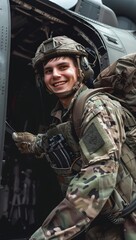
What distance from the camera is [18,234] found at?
175 inches

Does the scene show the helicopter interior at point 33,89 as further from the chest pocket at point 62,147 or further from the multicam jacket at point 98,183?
the multicam jacket at point 98,183

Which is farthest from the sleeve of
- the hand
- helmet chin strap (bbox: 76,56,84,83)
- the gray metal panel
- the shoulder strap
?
the hand

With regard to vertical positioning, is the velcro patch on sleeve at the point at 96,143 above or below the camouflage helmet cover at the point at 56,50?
below

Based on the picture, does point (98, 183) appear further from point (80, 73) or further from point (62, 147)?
point (80, 73)

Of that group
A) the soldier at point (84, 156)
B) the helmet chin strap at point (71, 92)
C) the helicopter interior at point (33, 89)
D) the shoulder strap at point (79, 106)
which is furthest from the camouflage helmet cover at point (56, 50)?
the helicopter interior at point (33, 89)

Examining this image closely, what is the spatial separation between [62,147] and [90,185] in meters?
0.61

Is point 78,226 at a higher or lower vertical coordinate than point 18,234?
higher

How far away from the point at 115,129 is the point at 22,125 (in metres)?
3.09

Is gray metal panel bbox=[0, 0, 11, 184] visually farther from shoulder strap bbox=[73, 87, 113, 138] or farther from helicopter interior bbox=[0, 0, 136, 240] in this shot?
helicopter interior bbox=[0, 0, 136, 240]

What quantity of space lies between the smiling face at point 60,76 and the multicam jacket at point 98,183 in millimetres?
84

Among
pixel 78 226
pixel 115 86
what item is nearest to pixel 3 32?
pixel 115 86

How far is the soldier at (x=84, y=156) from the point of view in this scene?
6.03 feet

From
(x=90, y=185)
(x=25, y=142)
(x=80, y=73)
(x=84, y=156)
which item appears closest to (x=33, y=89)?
(x=25, y=142)

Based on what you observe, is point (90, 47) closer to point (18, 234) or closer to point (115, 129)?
point (18, 234)
